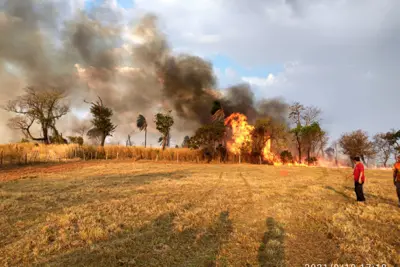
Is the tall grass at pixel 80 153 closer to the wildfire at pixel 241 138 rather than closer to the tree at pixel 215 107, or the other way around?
the wildfire at pixel 241 138

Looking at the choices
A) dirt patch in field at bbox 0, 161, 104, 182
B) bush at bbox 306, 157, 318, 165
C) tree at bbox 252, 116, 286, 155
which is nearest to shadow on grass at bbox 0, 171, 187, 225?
dirt patch in field at bbox 0, 161, 104, 182

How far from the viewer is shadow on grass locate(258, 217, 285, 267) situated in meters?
5.29

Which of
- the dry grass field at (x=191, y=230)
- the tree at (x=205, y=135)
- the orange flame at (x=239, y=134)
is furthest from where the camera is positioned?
the orange flame at (x=239, y=134)

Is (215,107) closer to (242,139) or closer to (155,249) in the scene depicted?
(242,139)

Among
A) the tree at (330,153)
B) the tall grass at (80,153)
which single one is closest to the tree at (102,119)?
the tall grass at (80,153)

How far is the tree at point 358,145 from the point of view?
5250 cm

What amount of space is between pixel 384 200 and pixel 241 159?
1387 inches

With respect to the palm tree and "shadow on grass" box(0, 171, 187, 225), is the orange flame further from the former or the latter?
"shadow on grass" box(0, 171, 187, 225)

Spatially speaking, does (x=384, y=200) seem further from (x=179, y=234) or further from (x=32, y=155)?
(x=32, y=155)

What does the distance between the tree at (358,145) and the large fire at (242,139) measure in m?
14.7

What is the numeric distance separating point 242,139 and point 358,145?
86.3 ft

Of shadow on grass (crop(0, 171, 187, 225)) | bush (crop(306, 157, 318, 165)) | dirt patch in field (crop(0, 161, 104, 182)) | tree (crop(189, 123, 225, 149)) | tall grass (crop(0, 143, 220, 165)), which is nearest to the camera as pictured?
shadow on grass (crop(0, 171, 187, 225))

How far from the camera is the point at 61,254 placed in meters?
5.45

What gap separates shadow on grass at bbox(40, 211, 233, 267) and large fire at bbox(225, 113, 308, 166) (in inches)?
1542
